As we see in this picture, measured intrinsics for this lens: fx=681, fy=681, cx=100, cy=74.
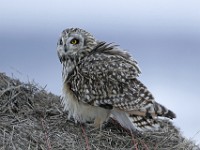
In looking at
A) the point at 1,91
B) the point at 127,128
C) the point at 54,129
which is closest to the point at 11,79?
the point at 1,91

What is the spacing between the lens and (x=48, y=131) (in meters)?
6.20

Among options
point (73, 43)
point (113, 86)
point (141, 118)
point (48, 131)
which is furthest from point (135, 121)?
point (73, 43)

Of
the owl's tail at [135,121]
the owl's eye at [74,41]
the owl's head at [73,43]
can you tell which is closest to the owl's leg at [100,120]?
the owl's tail at [135,121]

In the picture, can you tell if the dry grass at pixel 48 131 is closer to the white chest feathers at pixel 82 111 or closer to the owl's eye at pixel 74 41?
the white chest feathers at pixel 82 111

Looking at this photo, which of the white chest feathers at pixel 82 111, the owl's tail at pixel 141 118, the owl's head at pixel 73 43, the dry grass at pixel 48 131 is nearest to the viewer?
the dry grass at pixel 48 131

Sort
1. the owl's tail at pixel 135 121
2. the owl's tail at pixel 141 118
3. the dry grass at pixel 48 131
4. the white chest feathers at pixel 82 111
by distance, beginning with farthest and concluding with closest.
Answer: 1. the white chest feathers at pixel 82 111
2. the owl's tail at pixel 135 121
3. the owl's tail at pixel 141 118
4. the dry grass at pixel 48 131

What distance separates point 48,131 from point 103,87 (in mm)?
667

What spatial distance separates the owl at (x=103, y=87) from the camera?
628 cm

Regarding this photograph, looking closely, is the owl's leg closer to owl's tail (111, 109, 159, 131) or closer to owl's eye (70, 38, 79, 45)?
owl's tail (111, 109, 159, 131)

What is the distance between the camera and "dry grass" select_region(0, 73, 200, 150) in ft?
19.5

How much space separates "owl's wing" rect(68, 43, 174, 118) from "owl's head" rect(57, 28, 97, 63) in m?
0.17

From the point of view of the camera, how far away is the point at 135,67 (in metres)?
6.63

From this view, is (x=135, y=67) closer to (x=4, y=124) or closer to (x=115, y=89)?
(x=115, y=89)

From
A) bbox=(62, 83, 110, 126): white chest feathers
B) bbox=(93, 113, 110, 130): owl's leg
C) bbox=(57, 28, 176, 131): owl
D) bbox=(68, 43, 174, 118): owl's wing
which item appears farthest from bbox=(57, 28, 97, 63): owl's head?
bbox=(93, 113, 110, 130): owl's leg
